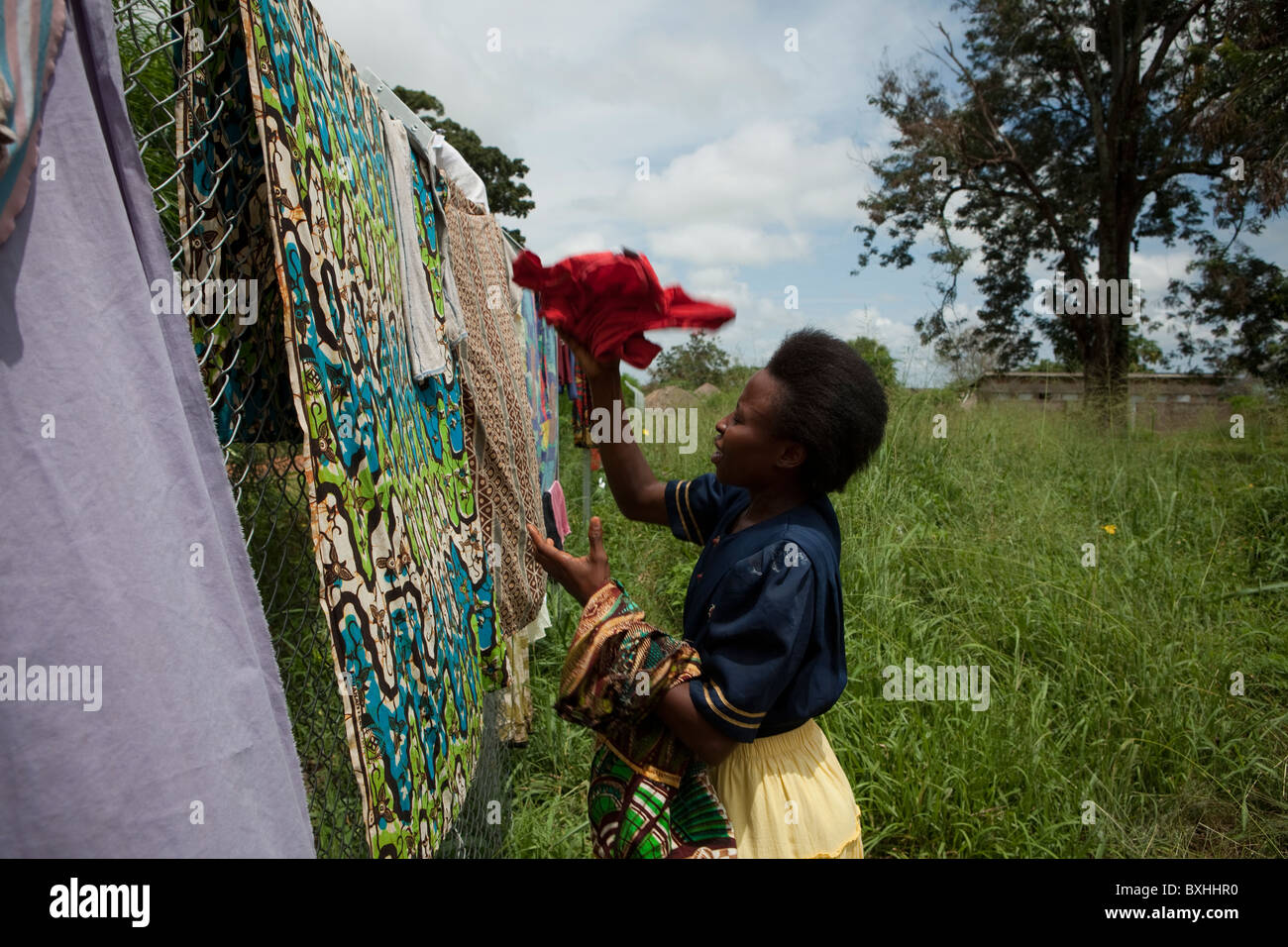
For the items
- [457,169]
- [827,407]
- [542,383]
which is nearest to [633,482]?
[827,407]

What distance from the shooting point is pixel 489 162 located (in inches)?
827

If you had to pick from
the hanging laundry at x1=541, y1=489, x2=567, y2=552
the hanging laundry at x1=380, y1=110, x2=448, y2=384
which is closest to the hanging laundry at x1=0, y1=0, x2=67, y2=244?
the hanging laundry at x1=380, y1=110, x2=448, y2=384

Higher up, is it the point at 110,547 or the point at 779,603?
the point at 110,547

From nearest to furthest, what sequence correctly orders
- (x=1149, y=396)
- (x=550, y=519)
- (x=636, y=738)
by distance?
(x=636, y=738) < (x=550, y=519) < (x=1149, y=396)

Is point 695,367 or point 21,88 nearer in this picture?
point 21,88

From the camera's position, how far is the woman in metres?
1.40

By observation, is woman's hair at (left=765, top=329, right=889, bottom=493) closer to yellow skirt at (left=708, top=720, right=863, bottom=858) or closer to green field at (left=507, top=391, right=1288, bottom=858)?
yellow skirt at (left=708, top=720, right=863, bottom=858)

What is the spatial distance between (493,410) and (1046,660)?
2.95 meters

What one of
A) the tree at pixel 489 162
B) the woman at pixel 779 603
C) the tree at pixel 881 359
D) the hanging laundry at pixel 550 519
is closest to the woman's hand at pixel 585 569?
the woman at pixel 779 603

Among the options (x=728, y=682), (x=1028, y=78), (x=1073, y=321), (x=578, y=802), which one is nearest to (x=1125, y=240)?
(x=1073, y=321)

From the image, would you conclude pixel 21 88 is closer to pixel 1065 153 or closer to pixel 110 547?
pixel 110 547

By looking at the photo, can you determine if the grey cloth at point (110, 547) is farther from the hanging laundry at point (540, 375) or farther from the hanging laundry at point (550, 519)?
the hanging laundry at point (540, 375)

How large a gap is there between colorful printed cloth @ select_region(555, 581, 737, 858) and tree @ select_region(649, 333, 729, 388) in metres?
10.6

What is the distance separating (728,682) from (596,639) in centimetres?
25
